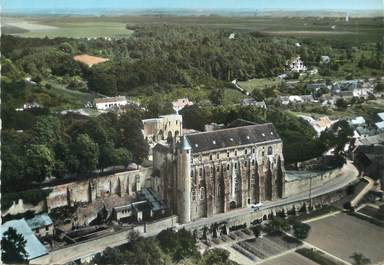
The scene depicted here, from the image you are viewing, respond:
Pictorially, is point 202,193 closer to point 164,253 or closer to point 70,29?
point 164,253

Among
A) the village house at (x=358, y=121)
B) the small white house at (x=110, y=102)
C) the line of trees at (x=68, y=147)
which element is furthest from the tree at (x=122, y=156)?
the village house at (x=358, y=121)

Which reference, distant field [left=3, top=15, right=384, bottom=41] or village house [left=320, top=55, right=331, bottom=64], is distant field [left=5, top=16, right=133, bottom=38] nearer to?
distant field [left=3, top=15, right=384, bottom=41]

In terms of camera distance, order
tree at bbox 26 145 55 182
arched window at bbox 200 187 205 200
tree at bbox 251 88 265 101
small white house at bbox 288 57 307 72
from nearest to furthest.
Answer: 1. tree at bbox 26 145 55 182
2. arched window at bbox 200 187 205 200
3. tree at bbox 251 88 265 101
4. small white house at bbox 288 57 307 72

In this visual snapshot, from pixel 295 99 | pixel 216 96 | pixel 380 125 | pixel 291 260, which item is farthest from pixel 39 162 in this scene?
pixel 380 125

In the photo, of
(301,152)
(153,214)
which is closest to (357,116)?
(301,152)

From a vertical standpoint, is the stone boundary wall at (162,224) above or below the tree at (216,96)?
below

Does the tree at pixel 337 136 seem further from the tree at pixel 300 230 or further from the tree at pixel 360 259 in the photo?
the tree at pixel 360 259

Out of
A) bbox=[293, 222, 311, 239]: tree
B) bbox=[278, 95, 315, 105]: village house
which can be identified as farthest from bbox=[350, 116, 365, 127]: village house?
bbox=[293, 222, 311, 239]: tree
